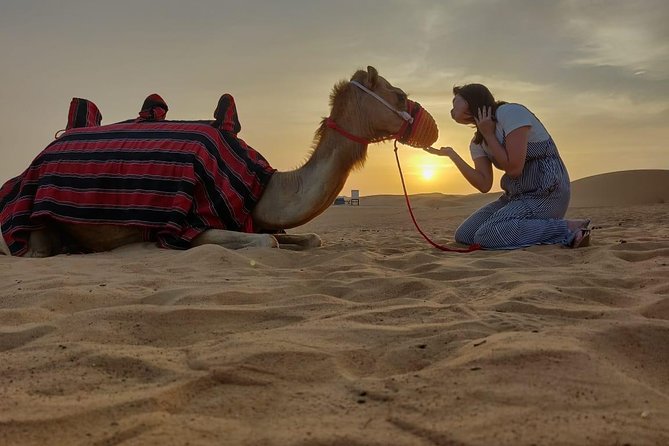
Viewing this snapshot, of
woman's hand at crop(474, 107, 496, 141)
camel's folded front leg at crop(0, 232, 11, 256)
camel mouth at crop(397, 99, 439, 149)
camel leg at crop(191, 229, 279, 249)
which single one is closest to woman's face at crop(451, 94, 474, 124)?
woman's hand at crop(474, 107, 496, 141)

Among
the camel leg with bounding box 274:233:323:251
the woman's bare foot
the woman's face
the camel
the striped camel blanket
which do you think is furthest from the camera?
the camel leg with bounding box 274:233:323:251

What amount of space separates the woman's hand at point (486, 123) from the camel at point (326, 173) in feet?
2.27

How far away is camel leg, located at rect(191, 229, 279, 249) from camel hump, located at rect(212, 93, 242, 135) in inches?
39.3

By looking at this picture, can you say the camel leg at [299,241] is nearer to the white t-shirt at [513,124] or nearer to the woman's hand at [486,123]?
the white t-shirt at [513,124]

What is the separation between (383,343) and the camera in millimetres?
1982

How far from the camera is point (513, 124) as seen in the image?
4.52 m

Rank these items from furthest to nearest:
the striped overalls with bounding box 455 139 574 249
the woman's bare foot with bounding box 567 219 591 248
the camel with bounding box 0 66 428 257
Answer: the camel with bounding box 0 66 428 257, the striped overalls with bounding box 455 139 574 249, the woman's bare foot with bounding box 567 219 591 248

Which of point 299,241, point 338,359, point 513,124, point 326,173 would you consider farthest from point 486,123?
point 338,359

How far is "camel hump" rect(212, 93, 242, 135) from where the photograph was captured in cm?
537

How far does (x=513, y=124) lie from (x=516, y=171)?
358 millimetres

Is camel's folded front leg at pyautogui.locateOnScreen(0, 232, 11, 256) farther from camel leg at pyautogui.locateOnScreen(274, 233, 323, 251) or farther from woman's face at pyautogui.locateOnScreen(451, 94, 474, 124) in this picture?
woman's face at pyautogui.locateOnScreen(451, 94, 474, 124)

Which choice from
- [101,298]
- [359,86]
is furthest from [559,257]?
[101,298]

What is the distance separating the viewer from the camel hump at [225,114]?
537cm

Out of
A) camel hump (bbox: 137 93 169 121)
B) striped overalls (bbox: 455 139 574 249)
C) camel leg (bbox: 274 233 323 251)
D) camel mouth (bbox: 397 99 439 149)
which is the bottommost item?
camel leg (bbox: 274 233 323 251)
